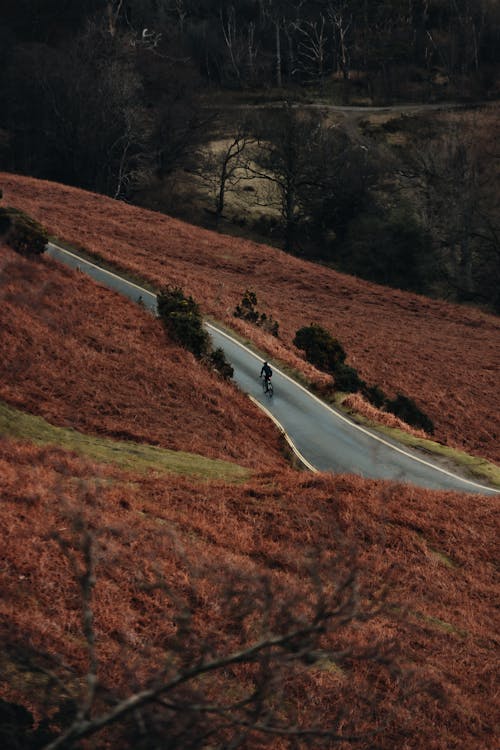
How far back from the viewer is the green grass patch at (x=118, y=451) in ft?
63.9

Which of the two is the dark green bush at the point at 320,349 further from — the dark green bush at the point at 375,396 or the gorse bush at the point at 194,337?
the gorse bush at the point at 194,337

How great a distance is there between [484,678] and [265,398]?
1867 centimetres

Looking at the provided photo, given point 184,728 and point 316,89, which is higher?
point 316,89

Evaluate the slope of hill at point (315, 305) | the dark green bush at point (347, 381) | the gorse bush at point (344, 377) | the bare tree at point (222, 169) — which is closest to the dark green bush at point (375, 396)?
the gorse bush at point (344, 377)

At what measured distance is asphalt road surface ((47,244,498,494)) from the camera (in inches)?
1019

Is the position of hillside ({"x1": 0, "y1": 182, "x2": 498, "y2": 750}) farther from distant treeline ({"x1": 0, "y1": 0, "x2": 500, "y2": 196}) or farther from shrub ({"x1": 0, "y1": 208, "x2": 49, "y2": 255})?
distant treeline ({"x1": 0, "y1": 0, "x2": 500, "y2": 196})

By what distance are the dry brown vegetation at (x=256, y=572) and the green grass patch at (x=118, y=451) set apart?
119 centimetres

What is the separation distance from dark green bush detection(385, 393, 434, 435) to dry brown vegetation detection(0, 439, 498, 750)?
43.4 ft

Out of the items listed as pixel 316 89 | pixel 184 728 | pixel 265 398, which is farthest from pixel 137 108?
pixel 184 728

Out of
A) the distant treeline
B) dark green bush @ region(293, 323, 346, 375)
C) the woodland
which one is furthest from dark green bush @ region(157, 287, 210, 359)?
the distant treeline

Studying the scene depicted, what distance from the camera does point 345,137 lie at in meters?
90.8

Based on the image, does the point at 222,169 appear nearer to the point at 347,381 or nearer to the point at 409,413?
the point at 347,381

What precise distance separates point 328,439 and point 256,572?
17.9m

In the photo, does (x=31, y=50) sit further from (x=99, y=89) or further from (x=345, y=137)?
(x=345, y=137)
